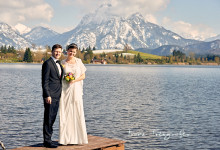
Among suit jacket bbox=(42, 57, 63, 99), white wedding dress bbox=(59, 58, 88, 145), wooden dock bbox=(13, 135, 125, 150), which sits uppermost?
suit jacket bbox=(42, 57, 63, 99)

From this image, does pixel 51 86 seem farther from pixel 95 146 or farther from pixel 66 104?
pixel 95 146

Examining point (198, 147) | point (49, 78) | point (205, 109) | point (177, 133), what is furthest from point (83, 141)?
point (205, 109)

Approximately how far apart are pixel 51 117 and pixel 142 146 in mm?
9897

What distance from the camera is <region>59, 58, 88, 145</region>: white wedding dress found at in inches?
513

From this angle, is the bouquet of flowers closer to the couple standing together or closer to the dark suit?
the couple standing together

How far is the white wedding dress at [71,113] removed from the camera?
42.7 feet

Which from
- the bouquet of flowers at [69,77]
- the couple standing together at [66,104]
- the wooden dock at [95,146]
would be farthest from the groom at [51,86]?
the wooden dock at [95,146]

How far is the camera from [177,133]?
80.9 feet

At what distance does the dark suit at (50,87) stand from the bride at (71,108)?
35 centimetres

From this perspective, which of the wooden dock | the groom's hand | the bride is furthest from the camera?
the bride

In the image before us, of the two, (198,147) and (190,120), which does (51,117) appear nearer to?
(198,147)

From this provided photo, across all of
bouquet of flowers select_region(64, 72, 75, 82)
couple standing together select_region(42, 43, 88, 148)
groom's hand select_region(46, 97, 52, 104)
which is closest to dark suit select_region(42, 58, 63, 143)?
couple standing together select_region(42, 43, 88, 148)

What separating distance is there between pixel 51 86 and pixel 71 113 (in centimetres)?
151

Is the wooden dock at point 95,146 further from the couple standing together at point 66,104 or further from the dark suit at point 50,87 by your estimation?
the dark suit at point 50,87
